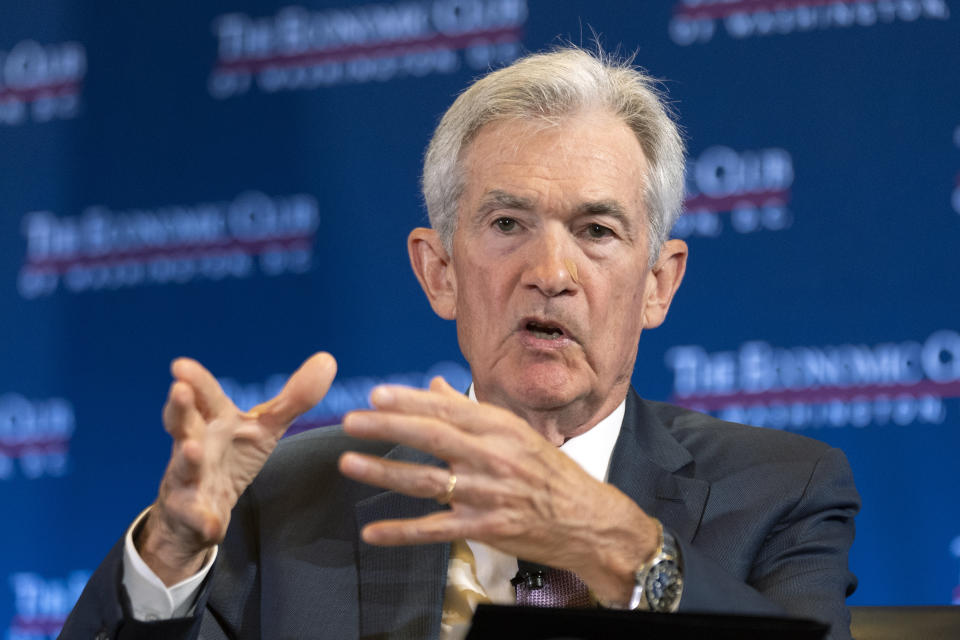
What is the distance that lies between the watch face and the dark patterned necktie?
0.90 ft

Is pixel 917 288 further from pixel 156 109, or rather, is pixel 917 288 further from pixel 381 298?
pixel 156 109

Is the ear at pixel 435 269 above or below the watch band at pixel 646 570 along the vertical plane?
above

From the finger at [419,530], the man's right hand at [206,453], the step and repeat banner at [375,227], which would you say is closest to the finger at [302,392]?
the man's right hand at [206,453]

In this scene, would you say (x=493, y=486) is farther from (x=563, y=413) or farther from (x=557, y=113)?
(x=557, y=113)

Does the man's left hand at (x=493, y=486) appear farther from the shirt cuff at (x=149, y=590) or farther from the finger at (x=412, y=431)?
the shirt cuff at (x=149, y=590)

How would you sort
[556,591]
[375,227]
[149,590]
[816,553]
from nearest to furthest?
[149,590] → [556,591] → [816,553] → [375,227]

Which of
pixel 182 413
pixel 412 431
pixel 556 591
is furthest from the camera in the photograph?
pixel 556 591

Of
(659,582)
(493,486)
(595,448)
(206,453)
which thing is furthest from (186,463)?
(595,448)

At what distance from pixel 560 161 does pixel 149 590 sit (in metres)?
0.97

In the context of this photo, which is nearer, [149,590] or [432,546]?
[149,590]

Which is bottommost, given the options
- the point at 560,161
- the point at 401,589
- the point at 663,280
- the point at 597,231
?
the point at 401,589

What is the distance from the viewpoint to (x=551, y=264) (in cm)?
177

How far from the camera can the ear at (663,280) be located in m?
2.04

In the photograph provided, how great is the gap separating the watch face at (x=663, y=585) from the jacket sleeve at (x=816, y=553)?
0.17 m
